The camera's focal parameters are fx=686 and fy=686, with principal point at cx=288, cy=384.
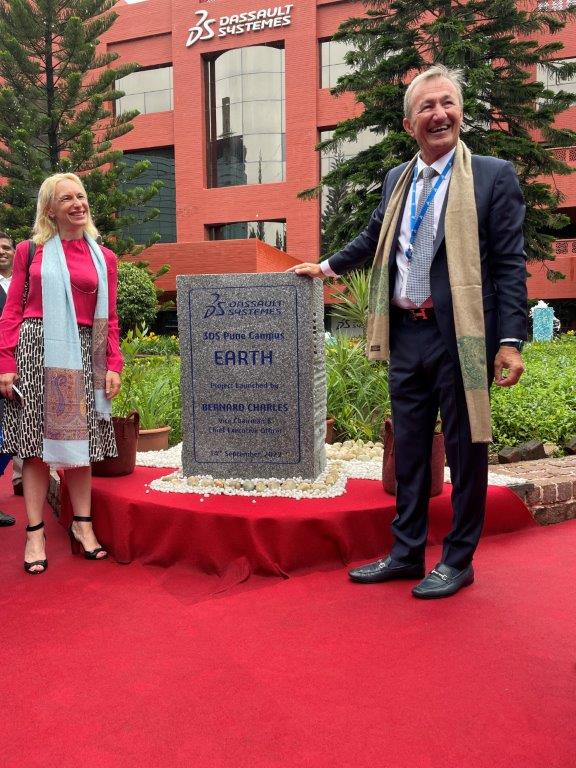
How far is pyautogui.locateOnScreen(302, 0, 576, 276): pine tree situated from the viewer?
36.0 feet

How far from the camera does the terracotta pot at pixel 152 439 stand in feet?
13.6

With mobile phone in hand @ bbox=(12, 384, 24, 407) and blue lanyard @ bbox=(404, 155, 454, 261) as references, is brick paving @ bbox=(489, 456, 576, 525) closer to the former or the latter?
blue lanyard @ bbox=(404, 155, 454, 261)

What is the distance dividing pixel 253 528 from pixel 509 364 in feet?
3.72

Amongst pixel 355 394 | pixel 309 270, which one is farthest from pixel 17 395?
pixel 355 394

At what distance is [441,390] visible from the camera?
7.59ft

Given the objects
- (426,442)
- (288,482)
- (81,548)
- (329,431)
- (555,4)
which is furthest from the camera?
(555,4)

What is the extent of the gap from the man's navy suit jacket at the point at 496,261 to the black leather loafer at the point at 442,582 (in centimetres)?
68

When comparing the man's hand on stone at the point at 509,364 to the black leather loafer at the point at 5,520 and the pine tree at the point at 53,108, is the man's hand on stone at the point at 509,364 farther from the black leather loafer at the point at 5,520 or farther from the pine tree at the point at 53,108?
the pine tree at the point at 53,108

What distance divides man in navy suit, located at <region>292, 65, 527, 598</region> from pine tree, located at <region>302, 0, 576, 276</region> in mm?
8853

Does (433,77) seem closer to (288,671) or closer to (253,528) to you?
(253,528)

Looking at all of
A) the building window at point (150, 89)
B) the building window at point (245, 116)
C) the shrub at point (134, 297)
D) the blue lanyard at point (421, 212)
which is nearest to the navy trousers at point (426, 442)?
the blue lanyard at point (421, 212)

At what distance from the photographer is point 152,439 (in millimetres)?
4176

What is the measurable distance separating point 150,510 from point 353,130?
396 inches

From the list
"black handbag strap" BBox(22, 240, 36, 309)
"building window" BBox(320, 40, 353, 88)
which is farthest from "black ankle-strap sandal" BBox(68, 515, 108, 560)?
"building window" BBox(320, 40, 353, 88)
